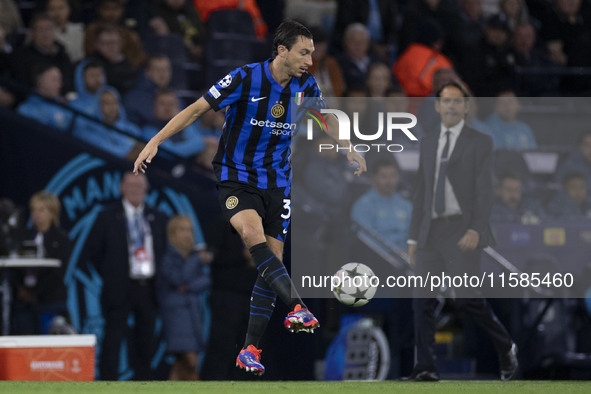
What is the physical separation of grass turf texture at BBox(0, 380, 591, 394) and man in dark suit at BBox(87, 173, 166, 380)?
2.83 metres

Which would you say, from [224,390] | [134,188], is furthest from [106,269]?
[224,390]

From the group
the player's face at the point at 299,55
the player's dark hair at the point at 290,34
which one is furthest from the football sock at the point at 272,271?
the player's dark hair at the point at 290,34

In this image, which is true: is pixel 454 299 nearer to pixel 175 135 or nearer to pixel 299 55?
pixel 299 55

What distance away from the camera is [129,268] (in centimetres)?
1021

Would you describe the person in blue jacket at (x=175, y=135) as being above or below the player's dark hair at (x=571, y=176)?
above

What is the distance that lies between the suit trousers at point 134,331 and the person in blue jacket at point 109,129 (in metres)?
1.50

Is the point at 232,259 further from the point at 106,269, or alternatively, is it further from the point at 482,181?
the point at 482,181

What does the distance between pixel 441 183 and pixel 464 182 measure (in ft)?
0.59

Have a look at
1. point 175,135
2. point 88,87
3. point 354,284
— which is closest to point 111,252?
point 175,135

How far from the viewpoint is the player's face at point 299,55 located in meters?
6.80

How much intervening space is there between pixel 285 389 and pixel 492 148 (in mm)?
2724

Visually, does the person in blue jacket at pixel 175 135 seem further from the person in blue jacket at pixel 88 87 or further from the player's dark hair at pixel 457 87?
the player's dark hair at pixel 457 87

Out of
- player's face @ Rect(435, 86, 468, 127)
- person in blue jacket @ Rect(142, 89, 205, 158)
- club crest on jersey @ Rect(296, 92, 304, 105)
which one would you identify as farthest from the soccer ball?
person in blue jacket @ Rect(142, 89, 205, 158)

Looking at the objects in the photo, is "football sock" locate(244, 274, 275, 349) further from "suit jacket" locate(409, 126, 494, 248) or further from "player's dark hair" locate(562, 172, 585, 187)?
"player's dark hair" locate(562, 172, 585, 187)
